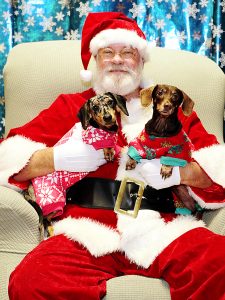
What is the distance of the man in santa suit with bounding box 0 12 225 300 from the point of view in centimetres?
143

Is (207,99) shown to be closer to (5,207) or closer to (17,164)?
(17,164)

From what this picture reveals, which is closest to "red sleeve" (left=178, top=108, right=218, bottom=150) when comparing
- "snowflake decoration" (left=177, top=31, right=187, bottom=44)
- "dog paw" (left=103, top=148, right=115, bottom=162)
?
"dog paw" (left=103, top=148, right=115, bottom=162)

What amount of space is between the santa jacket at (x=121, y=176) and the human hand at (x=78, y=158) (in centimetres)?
5

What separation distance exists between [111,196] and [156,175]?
0.60ft

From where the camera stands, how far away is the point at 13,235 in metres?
1.69

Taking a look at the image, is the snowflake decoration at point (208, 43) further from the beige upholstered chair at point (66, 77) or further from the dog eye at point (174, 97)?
the dog eye at point (174, 97)

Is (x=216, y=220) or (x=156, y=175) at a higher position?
(x=156, y=175)

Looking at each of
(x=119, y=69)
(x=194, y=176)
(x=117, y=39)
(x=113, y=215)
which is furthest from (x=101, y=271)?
Answer: (x=117, y=39)

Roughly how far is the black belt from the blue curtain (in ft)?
3.84

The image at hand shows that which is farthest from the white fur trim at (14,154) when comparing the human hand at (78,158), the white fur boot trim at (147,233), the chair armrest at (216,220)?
the chair armrest at (216,220)

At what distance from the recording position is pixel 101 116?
1.66 metres

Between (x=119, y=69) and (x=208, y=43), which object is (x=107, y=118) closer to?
(x=119, y=69)

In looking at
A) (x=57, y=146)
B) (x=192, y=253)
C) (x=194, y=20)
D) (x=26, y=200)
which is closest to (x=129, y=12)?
(x=194, y=20)

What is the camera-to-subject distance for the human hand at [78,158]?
1.82 metres
